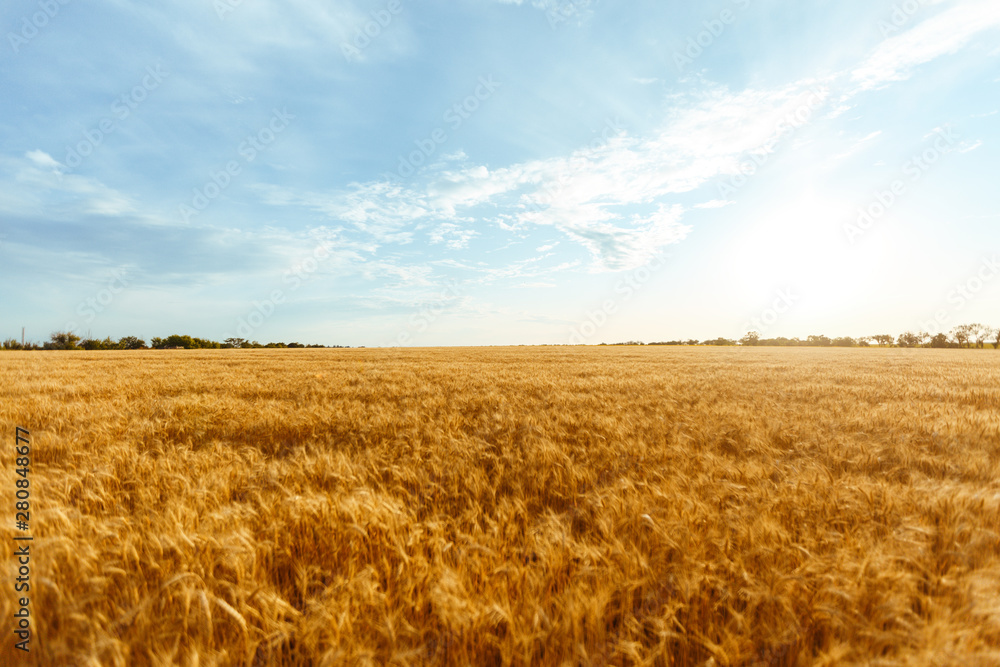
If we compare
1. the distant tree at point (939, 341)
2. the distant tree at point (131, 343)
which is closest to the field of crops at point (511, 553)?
the distant tree at point (131, 343)

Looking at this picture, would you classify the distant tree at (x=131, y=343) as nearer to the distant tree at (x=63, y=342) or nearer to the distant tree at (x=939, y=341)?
the distant tree at (x=63, y=342)

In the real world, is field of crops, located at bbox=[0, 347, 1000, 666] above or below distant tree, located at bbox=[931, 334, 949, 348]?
below

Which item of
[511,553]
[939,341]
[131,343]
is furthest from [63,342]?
[939,341]

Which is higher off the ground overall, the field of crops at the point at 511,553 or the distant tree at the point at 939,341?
the distant tree at the point at 939,341

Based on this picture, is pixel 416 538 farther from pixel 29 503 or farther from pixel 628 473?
pixel 29 503

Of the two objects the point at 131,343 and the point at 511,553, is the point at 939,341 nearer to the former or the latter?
the point at 511,553

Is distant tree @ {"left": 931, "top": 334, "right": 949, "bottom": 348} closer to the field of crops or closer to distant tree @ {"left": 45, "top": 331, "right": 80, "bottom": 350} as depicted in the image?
the field of crops

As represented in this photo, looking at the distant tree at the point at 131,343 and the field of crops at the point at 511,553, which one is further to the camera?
the distant tree at the point at 131,343

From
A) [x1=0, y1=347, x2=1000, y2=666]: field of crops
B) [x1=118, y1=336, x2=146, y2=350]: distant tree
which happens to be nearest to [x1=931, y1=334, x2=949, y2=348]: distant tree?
[x1=0, y1=347, x2=1000, y2=666]: field of crops

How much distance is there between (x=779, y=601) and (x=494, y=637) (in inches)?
46.2

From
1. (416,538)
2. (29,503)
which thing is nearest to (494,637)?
(416,538)

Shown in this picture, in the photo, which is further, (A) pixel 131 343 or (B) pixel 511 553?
(A) pixel 131 343

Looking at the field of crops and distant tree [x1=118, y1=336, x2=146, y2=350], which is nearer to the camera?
the field of crops

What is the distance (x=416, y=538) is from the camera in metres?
2.09
